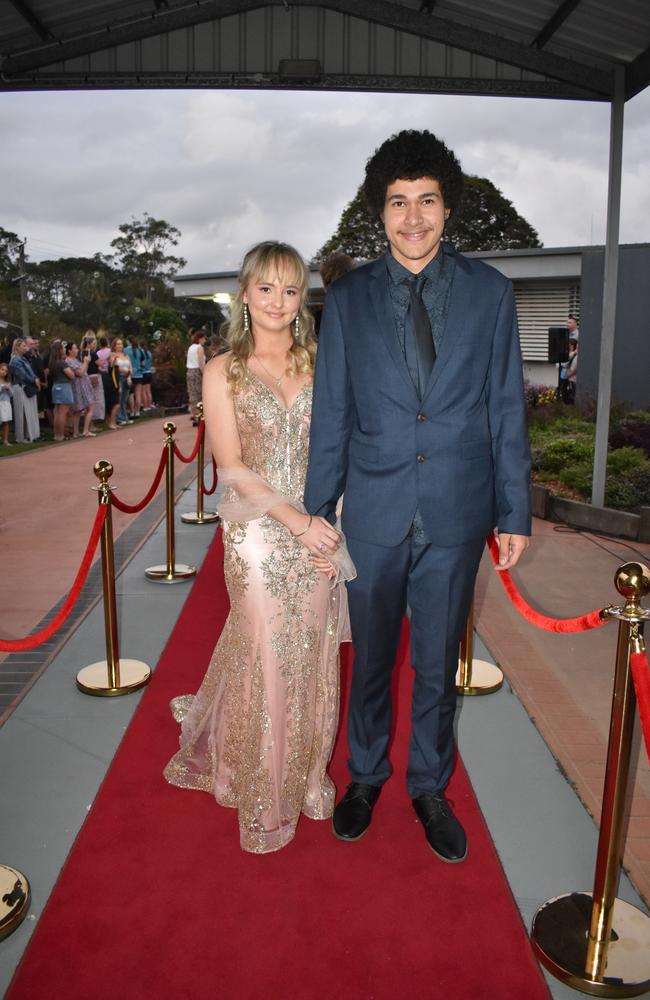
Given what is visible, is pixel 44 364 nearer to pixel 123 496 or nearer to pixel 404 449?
pixel 123 496

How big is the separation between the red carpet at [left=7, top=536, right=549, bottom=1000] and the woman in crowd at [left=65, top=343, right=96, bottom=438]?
12.3 metres

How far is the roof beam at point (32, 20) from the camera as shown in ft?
26.2

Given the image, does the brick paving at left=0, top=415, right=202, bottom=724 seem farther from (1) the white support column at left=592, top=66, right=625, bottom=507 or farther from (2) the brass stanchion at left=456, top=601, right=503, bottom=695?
(1) the white support column at left=592, top=66, right=625, bottom=507

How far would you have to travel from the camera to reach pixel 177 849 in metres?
2.72

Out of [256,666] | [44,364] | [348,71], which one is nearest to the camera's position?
[256,666]

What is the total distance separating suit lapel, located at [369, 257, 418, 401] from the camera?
246cm

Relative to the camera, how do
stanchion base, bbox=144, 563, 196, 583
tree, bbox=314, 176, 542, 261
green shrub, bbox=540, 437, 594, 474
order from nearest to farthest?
stanchion base, bbox=144, 563, 196, 583 → green shrub, bbox=540, 437, 594, 474 → tree, bbox=314, 176, 542, 261

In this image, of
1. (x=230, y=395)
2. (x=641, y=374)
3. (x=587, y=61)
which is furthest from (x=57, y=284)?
(x=230, y=395)

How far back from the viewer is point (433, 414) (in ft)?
8.01

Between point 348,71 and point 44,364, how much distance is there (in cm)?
818

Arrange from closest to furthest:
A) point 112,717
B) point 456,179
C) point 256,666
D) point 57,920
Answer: point 57,920 < point 456,179 < point 256,666 < point 112,717

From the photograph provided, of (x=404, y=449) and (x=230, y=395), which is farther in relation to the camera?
(x=230, y=395)

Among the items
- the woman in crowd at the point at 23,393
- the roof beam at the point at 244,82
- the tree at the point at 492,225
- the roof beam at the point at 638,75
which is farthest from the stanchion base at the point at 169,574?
the tree at the point at 492,225

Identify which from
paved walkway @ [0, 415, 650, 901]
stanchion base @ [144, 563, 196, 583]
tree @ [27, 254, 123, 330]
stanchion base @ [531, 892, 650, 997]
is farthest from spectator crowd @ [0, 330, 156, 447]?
tree @ [27, 254, 123, 330]
